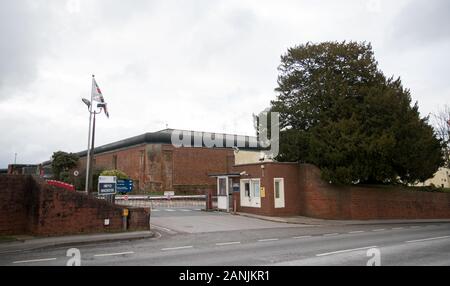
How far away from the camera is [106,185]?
725 inches

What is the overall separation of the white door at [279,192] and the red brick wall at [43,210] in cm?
1292

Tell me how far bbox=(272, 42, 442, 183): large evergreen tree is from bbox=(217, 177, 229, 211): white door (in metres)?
4.67

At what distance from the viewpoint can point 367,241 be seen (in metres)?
14.8

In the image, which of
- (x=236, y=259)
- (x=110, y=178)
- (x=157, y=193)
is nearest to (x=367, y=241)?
(x=236, y=259)

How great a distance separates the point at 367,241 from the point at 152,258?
846 cm

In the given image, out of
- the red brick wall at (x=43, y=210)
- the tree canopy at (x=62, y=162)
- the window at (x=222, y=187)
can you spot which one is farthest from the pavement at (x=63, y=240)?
the tree canopy at (x=62, y=162)

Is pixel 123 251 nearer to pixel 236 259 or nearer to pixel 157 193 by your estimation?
pixel 236 259

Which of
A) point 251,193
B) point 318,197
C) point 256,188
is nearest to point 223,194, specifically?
point 251,193

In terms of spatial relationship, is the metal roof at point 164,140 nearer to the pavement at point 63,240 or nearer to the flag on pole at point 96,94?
the flag on pole at point 96,94

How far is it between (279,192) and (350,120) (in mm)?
6678

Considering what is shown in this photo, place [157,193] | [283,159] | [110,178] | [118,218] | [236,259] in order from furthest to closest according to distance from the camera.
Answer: [157,193] → [283,159] → [110,178] → [118,218] → [236,259]

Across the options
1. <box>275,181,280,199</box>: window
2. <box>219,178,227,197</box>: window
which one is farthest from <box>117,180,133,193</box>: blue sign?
<box>275,181,280,199</box>: window

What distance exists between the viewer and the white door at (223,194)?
28.8 meters

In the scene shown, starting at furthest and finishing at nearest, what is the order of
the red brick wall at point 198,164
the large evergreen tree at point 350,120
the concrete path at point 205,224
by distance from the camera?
the red brick wall at point 198,164 < the large evergreen tree at point 350,120 < the concrete path at point 205,224
